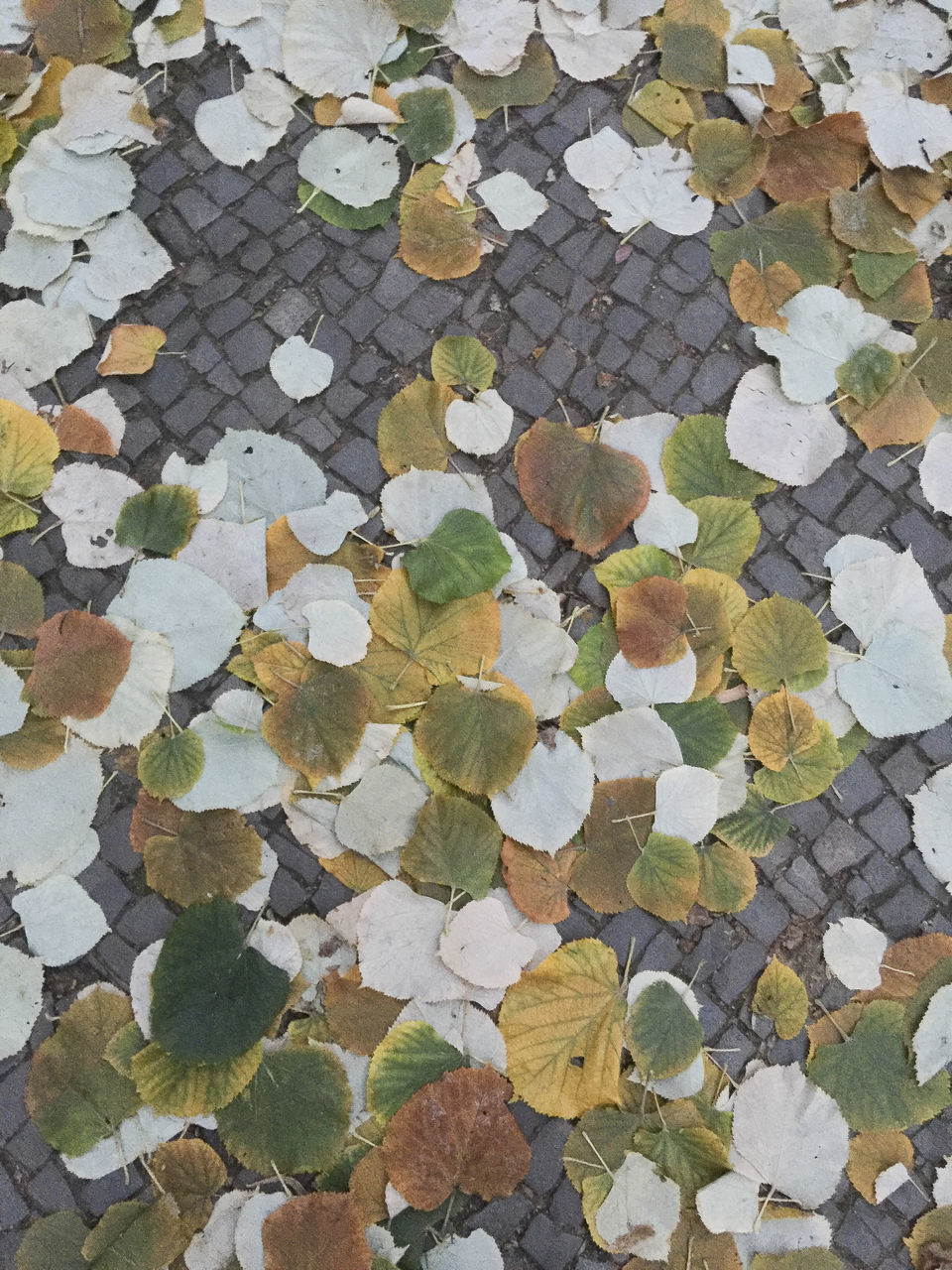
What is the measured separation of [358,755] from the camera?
181 cm

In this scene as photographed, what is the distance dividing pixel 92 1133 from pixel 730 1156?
3.83 ft

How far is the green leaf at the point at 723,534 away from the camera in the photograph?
77.1 inches

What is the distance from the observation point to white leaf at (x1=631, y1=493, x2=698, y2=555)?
1.94 meters

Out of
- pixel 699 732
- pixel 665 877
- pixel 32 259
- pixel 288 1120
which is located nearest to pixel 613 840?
pixel 665 877

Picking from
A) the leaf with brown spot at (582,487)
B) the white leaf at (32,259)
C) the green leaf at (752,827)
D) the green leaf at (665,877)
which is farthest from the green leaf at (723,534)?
the white leaf at (32,259)

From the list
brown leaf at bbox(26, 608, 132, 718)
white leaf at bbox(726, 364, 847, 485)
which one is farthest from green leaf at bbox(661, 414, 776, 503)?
brown leaf at bbox(26, 608, 132, 718)

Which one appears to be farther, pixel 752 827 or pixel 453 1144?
pixel 752 827

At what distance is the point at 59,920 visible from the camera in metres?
1.76

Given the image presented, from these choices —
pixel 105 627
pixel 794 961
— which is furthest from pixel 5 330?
pixel 794 961

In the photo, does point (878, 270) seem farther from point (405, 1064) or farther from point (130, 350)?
point (405, 1064)

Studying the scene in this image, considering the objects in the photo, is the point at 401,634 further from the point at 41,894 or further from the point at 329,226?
the point at 329,226

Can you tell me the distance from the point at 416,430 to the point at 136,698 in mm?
798

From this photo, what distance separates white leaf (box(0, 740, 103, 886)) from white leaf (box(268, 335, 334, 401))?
0.87 meters

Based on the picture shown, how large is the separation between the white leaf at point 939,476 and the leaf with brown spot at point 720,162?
75 cm
